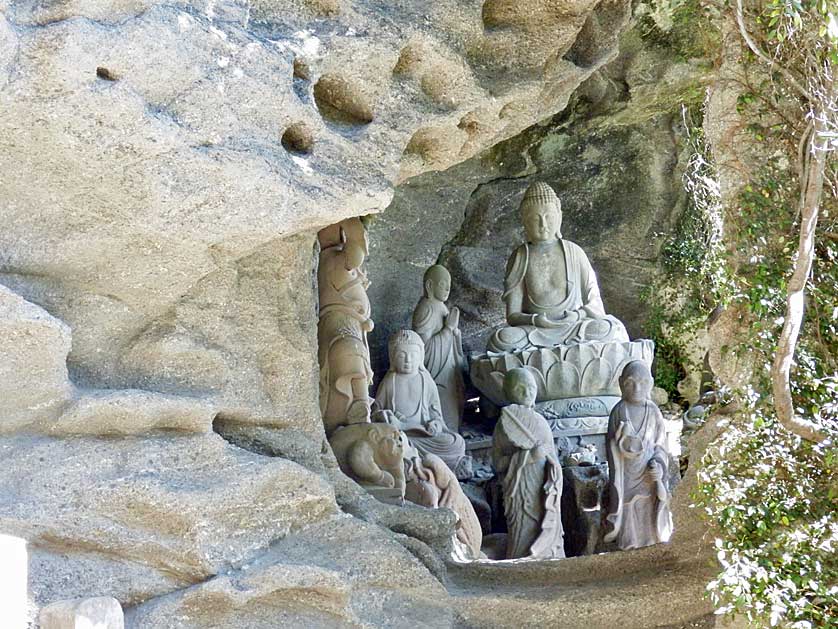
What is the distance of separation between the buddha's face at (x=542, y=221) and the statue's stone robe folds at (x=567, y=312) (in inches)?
4.1

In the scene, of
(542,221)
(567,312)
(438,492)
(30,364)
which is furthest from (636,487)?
(30,364)

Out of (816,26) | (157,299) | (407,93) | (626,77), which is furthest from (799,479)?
(626,77)

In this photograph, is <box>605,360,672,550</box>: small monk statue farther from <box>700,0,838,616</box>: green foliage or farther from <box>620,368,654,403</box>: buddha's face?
<box>700,0,838,616</box>: green foliage

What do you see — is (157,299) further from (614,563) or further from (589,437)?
(589,437)

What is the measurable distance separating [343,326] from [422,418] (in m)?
2.01

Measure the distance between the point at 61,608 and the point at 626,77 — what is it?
24.3ft

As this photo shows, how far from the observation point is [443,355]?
977 centimetres

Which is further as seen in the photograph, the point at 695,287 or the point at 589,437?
the point at 695,287

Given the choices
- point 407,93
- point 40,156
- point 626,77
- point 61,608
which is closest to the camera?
point 61,608

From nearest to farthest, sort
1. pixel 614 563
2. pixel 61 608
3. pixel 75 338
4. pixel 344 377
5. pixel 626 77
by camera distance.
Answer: pixel 61 608, pixel 75 338, pixel 614 563, pixel 344 377, pixel 626 77

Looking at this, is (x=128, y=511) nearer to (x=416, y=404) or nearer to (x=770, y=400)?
(x=770, y=400)

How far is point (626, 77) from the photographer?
34.1ft

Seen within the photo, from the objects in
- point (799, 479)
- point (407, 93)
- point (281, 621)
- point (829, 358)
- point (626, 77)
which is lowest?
point (281, 621)

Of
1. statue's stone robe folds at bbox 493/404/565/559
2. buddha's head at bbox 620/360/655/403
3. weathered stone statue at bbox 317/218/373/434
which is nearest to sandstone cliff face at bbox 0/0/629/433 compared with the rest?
weathered stone statue at bbox 317/218/373/434
